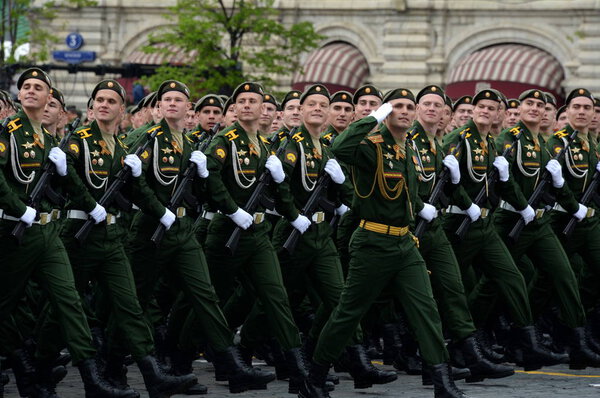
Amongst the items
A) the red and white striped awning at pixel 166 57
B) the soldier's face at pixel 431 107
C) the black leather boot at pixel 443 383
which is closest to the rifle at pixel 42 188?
the black leather boot at pixel 443 383

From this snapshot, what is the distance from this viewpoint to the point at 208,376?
399 inches

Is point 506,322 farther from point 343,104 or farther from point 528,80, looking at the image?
point 528,80

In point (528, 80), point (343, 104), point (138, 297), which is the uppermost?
point (528, 80)

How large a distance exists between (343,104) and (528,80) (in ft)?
65.9

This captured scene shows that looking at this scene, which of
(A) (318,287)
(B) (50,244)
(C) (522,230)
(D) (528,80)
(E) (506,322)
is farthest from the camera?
(D) (528,80)

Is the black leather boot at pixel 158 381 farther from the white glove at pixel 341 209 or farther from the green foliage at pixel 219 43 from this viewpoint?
the green foliage at pixel 219 43

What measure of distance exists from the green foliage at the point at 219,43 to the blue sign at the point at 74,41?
4106 millimetres

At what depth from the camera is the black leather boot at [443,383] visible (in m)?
8.09

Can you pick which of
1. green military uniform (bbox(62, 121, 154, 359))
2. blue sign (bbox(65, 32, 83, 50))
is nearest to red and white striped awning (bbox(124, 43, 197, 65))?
blue sign (bbox(65, 32, 83, 50))

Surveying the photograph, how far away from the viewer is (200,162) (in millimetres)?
9102

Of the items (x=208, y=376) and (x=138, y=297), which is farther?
(x=208, y=376)

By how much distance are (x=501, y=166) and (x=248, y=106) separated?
202 cm

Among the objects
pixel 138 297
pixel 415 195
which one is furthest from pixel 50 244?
pixel 415 195

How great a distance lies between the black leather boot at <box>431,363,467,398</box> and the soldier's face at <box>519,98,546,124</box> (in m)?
3.25
